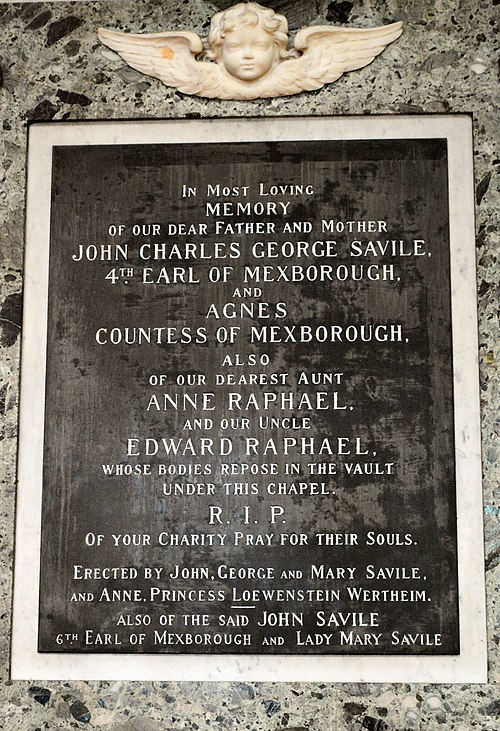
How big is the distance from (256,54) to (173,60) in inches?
11.4

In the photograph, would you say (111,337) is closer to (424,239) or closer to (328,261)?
(328,261)

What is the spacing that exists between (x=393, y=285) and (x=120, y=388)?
0.95 m

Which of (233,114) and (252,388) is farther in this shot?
(233,114)

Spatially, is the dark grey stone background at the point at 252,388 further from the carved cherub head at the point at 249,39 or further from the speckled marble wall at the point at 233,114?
the carved cherub head at the point at 249,39

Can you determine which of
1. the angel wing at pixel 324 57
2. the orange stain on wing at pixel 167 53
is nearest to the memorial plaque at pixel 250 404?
the angel wing at pixel 324 57

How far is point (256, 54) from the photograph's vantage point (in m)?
2.96

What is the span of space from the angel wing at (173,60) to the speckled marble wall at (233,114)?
0.04 meters

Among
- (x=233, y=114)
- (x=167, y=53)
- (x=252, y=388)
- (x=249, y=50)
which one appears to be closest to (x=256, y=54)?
(x=249, y=50)

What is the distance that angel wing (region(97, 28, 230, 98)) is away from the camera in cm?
301

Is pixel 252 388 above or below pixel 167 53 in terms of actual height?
below

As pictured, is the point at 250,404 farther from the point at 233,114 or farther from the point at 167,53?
the point at 167,53

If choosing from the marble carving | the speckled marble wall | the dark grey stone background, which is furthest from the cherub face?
the dark grey stone background

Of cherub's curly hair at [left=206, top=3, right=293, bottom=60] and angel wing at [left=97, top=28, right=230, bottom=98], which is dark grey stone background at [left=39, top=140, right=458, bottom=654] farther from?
cherub's curly hair at [left=206, top=3, right=293, bottom=60]

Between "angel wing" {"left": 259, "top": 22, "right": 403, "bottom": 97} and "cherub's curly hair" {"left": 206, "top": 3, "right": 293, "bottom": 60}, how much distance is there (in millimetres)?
53
